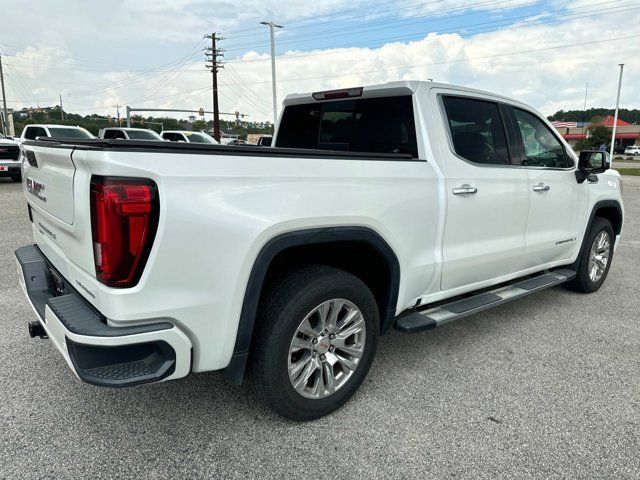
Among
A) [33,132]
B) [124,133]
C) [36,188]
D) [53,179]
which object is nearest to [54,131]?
[33,132]

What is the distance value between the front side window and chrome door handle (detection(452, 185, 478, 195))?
0.91 m

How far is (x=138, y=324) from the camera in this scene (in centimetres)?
205

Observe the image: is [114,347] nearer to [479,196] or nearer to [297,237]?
[297,237]

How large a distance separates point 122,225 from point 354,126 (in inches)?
89.3

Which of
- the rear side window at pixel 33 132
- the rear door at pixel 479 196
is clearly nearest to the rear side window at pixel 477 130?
the rear door at pixel 479 196

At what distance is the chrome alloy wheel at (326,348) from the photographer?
2.64 metres

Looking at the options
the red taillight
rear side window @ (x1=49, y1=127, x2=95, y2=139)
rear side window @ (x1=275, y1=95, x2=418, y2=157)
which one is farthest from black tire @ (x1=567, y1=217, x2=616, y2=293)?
rear side window @ (x1=49, y1=127, x2=95, y2=139)

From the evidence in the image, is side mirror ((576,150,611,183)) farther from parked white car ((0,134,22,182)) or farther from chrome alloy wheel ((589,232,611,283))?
parked white car ((0,134,22,182))

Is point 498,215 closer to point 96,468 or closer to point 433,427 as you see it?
point 433,427

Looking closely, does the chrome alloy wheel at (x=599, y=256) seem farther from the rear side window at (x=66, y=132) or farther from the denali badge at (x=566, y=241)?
the rear side window at (x=66, y=132)

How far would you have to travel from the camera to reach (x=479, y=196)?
3.41m

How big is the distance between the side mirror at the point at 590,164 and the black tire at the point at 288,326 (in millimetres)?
2835

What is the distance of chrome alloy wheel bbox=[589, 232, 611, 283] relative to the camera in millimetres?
5027

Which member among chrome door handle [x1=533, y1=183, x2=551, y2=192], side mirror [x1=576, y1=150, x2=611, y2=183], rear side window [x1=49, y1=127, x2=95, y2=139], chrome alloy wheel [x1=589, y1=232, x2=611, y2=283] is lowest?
chrome alloy wheel [x1=589, y1=232, x2=611, y2=283]
